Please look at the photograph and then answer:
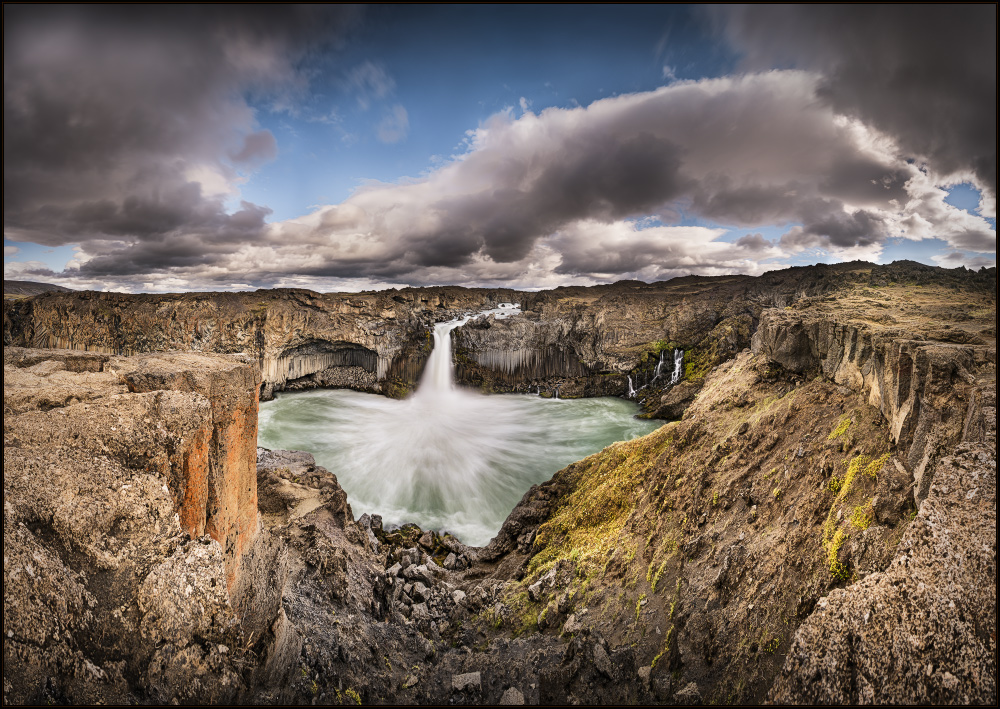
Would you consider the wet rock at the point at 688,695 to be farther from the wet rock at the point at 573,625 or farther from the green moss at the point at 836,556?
the green moss at the point at 836,556

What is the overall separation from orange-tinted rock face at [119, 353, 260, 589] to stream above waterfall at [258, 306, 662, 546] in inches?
304

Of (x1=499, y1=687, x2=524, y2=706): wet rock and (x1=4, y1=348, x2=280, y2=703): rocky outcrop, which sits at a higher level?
(x1=4, y1=348, x2=280, y2=703): rocky outcrop

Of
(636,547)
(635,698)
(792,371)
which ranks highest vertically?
(792,371)

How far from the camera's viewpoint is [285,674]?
16.3 ft

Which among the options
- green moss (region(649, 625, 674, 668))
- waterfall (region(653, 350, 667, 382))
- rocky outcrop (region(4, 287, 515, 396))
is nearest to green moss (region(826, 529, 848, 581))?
green moss (region(649, 625, 674, 668))

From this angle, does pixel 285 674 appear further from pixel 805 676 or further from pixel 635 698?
pixel 805 676

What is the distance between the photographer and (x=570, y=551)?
773 centimetres

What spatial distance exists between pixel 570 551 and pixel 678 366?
2656 cm

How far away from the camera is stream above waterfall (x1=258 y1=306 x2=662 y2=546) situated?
14898mm

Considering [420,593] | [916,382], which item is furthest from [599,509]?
[916,382]

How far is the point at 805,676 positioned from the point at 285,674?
5452 millimetres

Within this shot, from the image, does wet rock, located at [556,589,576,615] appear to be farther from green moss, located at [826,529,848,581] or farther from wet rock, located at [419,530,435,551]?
wet rock, located at [419,530,435,551]

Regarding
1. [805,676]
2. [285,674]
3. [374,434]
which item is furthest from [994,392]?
[374,434]

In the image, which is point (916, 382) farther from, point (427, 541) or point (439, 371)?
point (439, 371)
